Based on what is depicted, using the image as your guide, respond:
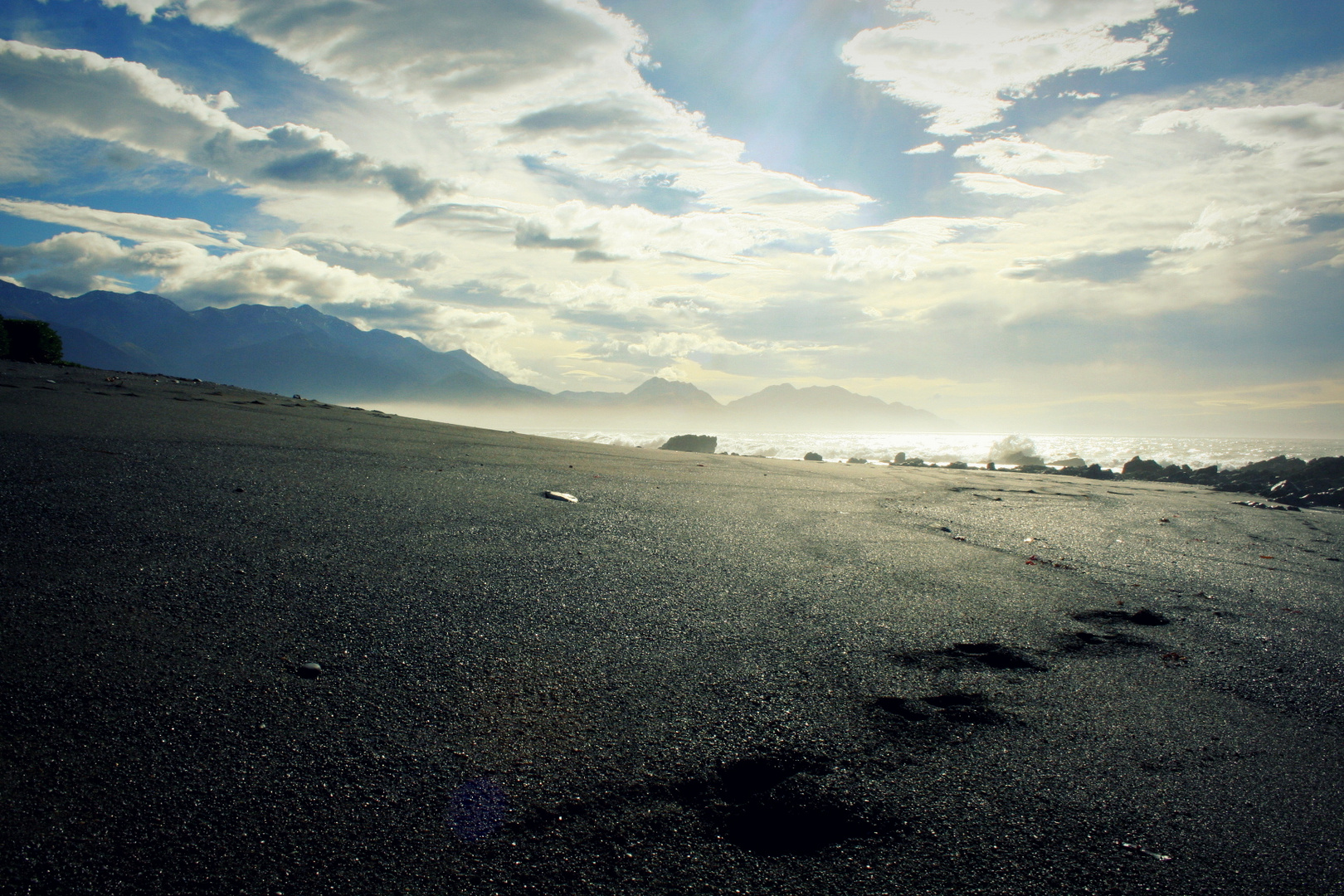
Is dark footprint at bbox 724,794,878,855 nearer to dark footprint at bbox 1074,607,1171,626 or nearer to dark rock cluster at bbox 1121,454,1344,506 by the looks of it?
dark footprint at bbox 1074,607,1171,626

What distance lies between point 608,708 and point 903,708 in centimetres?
93

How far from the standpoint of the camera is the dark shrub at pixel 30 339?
1266 centimetres

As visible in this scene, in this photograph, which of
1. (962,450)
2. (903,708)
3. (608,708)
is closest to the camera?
(608,708)

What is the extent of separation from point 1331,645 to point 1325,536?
16.2 ft

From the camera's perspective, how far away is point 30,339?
1291cm

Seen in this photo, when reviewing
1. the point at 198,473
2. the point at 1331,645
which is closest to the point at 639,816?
the point at 1331,645

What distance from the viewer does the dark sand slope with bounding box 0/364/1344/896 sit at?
4.20ft

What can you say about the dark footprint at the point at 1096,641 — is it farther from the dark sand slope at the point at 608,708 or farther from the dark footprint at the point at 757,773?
the dark footprint at the point at 757,773

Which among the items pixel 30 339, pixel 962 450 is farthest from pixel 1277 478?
pixel 962 450

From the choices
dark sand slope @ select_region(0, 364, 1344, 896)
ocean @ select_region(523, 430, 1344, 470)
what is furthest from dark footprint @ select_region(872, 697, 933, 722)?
ocean @ select_region(523, 430, 1344, 470)

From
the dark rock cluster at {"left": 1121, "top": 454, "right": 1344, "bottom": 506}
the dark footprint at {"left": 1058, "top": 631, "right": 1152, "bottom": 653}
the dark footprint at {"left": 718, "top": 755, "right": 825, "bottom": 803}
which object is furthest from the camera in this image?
the dark rock cluster at {"left": 1121, "top": 454, "right": 1344, "bottom": 506}

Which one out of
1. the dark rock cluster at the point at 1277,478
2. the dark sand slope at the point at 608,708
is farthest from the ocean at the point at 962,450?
the dark sand slope at the point at 608,708

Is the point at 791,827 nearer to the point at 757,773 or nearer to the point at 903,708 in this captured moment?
the point at 757,773

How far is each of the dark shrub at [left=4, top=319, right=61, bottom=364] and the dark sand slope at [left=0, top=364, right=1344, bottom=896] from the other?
1333 centimetres
